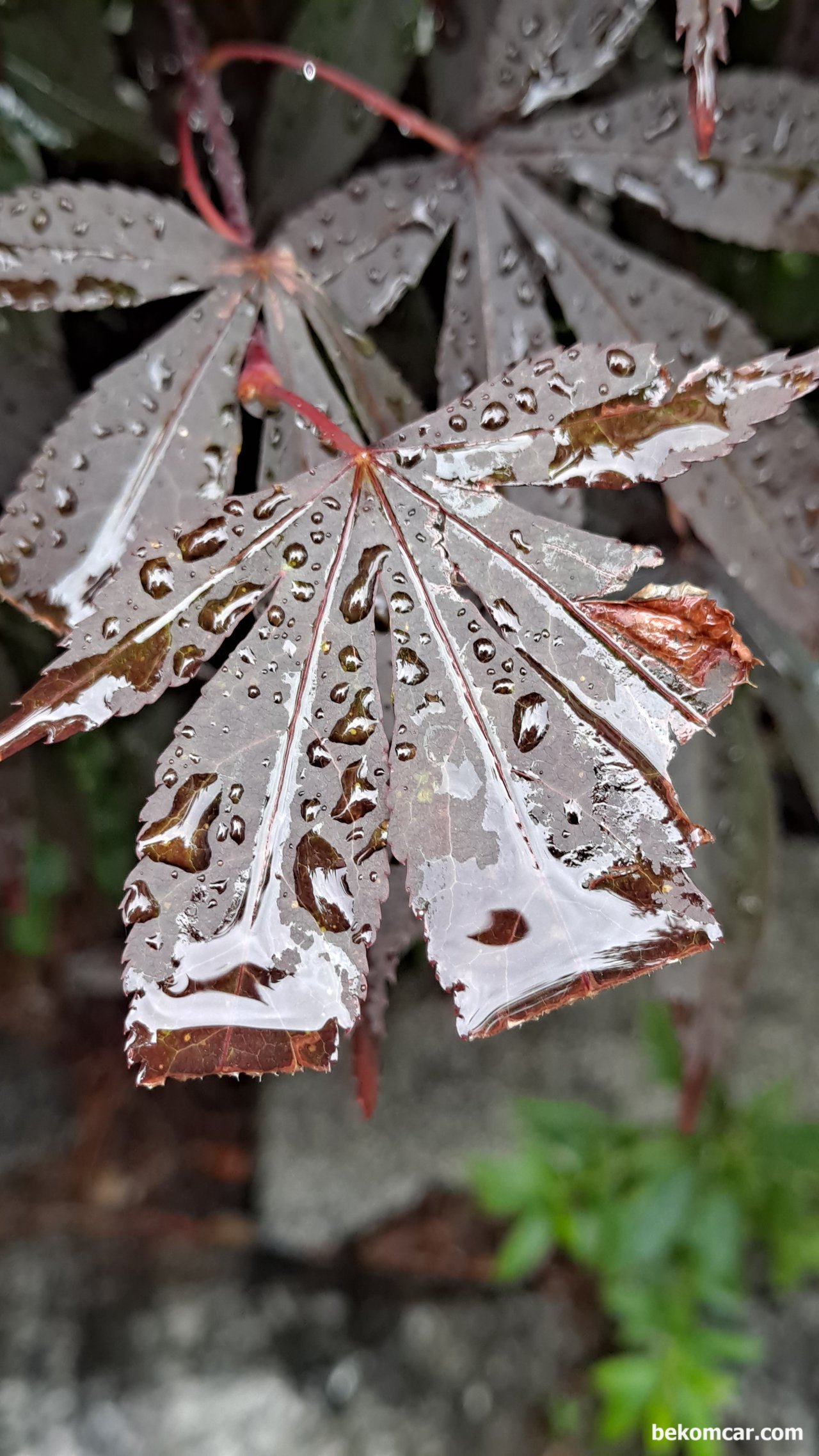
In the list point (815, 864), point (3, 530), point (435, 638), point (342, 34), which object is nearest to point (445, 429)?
point (435, 638)

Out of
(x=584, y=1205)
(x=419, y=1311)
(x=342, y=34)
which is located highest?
(x=342, y=34)

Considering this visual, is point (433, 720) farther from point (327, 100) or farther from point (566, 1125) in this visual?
point (566, 1125)

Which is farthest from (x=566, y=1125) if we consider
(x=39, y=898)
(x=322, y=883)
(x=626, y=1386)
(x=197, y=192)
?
(x=197, y=192)

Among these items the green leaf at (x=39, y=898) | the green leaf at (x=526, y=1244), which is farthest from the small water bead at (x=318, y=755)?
the green leaf at (x=526, y=1244)

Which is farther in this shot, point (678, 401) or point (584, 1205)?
point (584, 1205)

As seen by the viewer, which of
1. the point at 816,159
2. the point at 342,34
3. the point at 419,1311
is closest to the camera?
the point at 816,159

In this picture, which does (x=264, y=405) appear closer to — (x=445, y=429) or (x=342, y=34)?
(x=445, y=429)

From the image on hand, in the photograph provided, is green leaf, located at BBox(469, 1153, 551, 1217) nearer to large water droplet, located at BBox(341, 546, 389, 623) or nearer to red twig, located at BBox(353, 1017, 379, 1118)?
red twig, located at BBox(353, 1017, 379, 1118)

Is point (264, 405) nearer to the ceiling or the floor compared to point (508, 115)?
nearer to the floor
